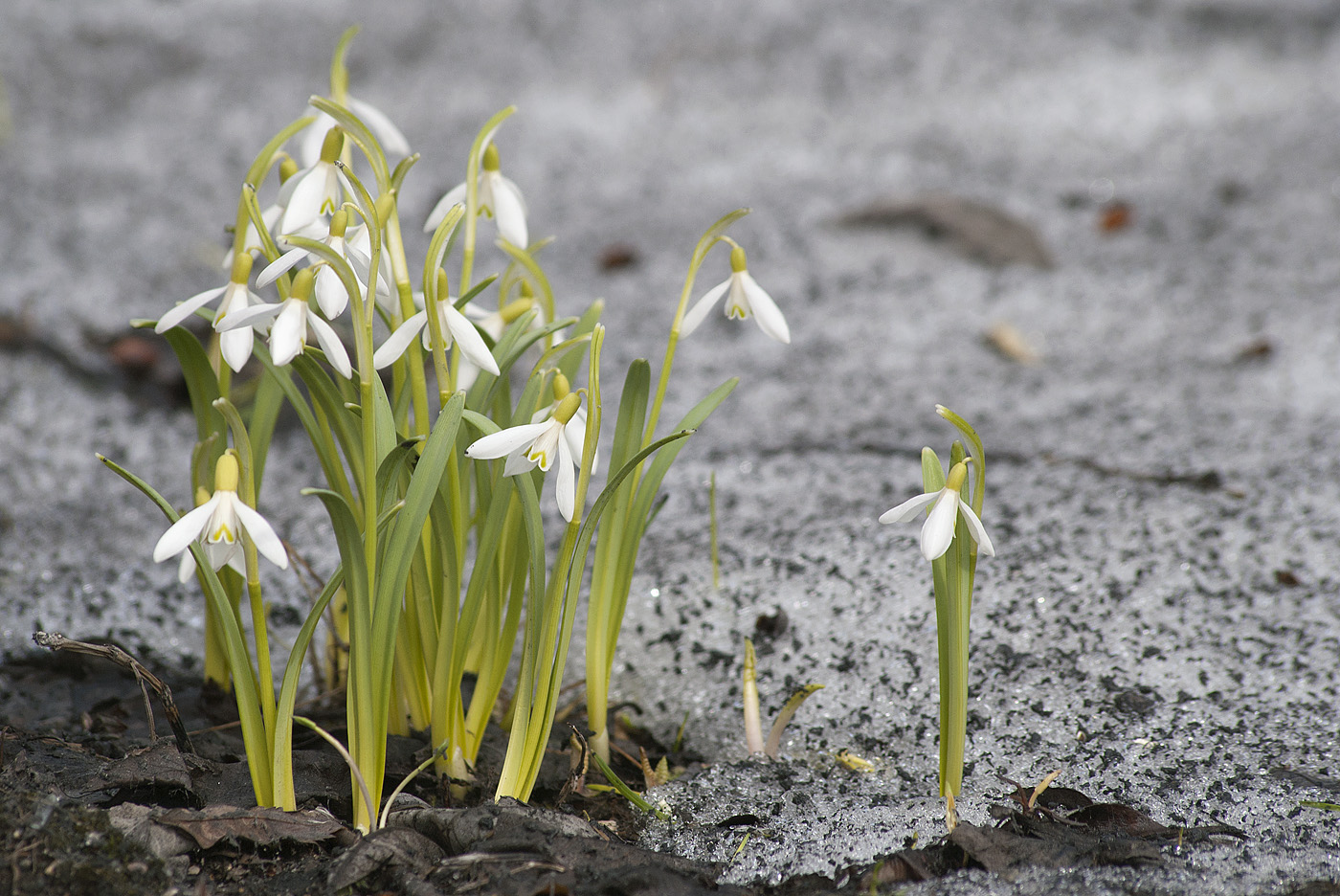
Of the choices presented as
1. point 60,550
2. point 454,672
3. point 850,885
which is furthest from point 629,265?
point 850,885

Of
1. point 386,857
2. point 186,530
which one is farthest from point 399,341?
point 386,857

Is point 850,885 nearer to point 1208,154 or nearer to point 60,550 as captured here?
point 60,550

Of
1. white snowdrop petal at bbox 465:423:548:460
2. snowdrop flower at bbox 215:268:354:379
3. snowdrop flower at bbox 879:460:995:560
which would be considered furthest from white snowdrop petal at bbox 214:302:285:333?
snowdrop flower at bbox 879:460:995:560

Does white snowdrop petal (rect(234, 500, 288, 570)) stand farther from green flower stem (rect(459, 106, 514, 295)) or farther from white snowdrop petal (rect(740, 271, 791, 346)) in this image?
white snowdrop petal (rect(740, 271, 791, 346))

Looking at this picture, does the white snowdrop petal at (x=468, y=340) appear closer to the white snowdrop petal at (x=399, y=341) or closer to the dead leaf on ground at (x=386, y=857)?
the white snowdrop petal at (x=399, y=341)

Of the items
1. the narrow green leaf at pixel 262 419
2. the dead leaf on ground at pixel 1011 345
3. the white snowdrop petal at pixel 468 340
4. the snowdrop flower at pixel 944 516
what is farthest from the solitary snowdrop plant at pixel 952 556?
the dead leaf on ground at pixel 1011 345
